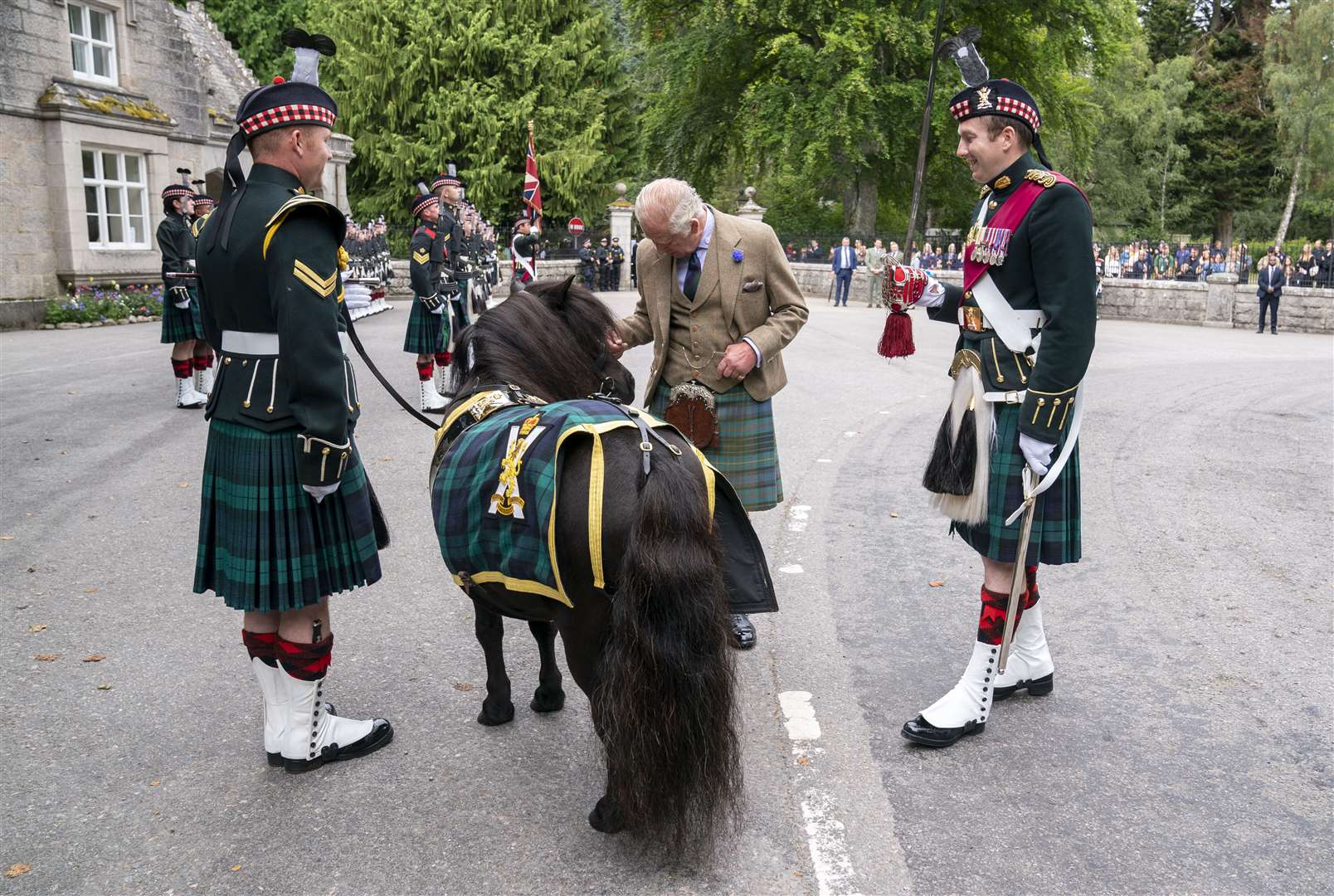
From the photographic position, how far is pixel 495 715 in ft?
12.1

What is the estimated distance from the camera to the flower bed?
17.3 metres

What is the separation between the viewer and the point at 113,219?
65.3 ft

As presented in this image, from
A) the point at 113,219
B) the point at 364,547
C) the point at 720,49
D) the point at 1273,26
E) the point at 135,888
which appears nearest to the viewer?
the point at 135,888

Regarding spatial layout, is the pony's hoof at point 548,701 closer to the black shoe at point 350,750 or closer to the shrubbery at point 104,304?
the black shoe at point 350,750

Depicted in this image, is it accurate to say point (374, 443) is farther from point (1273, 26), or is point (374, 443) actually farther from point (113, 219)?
point (1273, 26)

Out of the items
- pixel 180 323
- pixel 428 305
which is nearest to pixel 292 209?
pixel 428 305

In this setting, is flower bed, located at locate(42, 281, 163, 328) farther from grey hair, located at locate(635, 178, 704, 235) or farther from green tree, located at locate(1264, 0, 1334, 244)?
green tree, located at locate(1264, 0, 1334, 244)

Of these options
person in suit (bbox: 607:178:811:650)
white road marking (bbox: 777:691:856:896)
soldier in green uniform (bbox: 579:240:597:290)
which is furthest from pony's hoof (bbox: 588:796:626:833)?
soldier in green uniform (bbox: 579:240:597:290)

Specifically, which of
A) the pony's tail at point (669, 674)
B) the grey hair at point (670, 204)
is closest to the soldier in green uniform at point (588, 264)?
the grey hair at point (670, 204)

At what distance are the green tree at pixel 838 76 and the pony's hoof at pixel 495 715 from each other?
28.2 m

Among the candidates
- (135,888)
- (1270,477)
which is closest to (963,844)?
(135,888)

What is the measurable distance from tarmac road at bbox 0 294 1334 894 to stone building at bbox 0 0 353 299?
12458 millimetres

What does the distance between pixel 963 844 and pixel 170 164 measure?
71.0 ft

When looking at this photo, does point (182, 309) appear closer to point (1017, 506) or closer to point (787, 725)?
point (787, 725)
